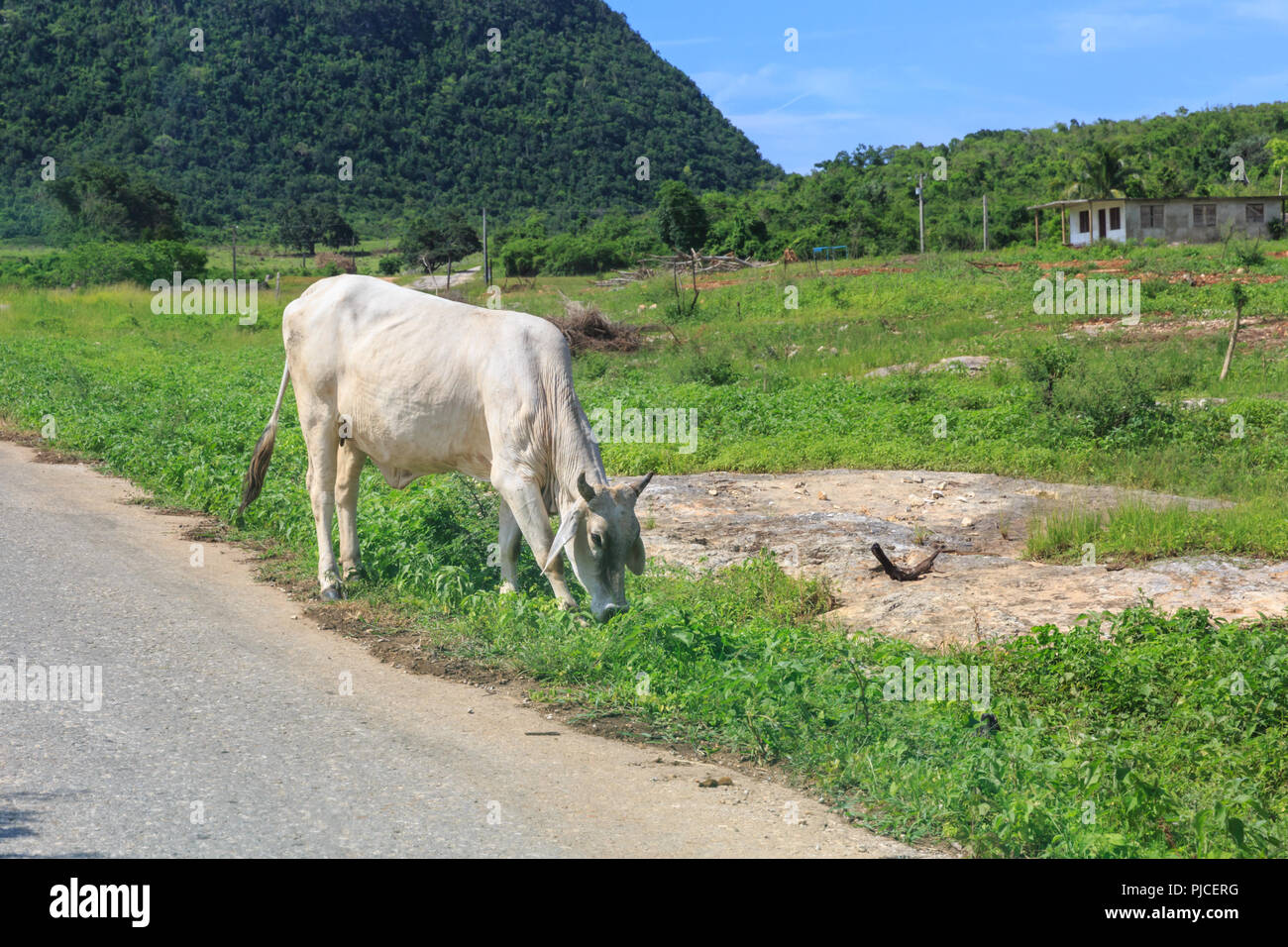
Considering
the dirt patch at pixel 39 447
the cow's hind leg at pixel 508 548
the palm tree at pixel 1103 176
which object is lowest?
the cow's hind leg at pixel 508 548

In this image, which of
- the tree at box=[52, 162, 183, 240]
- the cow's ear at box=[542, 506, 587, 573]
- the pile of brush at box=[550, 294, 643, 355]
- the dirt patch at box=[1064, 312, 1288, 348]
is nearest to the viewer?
the cow's ear at box=[542, 506, 587, 573]

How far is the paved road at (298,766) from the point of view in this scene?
4297 mm

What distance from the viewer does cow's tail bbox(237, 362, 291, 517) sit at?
8.98m

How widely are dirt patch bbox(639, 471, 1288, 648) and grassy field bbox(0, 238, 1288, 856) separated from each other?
435 millimetres

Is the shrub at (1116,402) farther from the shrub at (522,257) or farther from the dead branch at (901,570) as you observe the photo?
the shrub at (522,257)

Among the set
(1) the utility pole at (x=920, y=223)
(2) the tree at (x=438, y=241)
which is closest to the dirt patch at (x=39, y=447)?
(1) the utility pole at (x=920, y=223)

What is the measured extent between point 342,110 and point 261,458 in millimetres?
84919

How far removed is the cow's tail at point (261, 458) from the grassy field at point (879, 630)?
439 millimetres

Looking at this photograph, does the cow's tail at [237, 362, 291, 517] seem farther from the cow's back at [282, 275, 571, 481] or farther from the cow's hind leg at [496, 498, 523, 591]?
the cow's hind leg at [496, 498, 523, 591]

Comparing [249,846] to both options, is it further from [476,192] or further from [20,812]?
[476,192]

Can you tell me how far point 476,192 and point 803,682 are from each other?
80032 millimetres

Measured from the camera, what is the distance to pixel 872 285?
32531 mm

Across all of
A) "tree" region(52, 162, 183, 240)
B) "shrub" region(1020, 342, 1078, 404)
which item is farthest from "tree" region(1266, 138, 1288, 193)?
"tree" region(52, 162, 183, 240)

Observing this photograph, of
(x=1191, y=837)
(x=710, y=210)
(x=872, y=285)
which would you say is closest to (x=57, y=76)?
(x=710, y=210)
